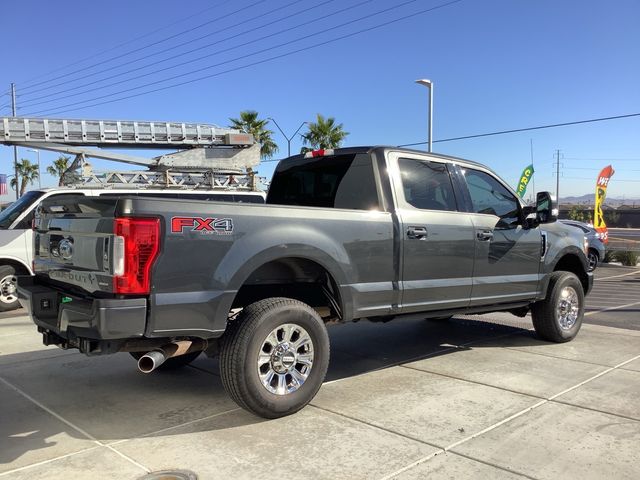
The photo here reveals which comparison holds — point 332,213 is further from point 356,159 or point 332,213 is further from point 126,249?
point 126,249

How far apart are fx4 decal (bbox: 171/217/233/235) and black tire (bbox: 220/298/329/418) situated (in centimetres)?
66

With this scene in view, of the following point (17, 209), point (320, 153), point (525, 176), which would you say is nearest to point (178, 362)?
point (320, 153)

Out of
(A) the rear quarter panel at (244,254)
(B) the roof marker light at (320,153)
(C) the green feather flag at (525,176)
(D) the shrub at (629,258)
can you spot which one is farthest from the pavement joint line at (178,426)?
(C) the green feather flag at (525,176)

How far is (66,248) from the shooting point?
4129 mm

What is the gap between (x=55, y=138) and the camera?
92.2ft

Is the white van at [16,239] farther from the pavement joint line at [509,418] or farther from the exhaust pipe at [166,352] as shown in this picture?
the pavement joint line at [509,418]

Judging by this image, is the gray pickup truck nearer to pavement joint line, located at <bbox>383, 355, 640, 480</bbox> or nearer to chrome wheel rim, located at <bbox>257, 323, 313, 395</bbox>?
chrome wheel rim, located at <bbox>257, 323, 313, 395</bbox>

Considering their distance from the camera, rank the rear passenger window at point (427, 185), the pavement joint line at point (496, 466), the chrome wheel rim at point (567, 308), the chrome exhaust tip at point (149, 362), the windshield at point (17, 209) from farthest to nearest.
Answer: the windshield at point (17, 209)
the chrome wheel rim at point (567, 308)
the rear passenger window at point (427, 185)
the chrome exhaust tip at point (149, 362)
the pavement joint line at point (496, 466)

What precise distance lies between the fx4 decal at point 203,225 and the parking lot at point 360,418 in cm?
143

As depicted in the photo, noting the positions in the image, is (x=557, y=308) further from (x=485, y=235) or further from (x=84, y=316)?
(x=84, y=316)

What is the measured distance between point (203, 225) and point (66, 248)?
1.16m

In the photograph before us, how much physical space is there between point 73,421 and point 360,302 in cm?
239

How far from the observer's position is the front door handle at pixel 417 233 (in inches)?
196

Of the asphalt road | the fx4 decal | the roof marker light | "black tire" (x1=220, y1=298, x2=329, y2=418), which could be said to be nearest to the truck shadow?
"black tire" (x1=220, y1=298, x2=329, y2=418)
